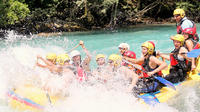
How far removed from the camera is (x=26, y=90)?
4531mm

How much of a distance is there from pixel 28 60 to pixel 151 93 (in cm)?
431

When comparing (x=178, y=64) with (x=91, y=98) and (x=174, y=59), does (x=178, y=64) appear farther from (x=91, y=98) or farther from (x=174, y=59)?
(x=91, y=98)

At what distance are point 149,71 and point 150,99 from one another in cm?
51

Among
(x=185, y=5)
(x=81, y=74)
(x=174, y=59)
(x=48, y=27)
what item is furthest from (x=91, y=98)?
(x=185, y=5)

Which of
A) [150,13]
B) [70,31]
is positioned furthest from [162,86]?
[150,13]

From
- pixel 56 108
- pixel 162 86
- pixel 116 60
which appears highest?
pixel 116 60

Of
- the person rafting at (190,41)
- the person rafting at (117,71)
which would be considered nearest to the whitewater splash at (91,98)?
the person rafting at (117,71)

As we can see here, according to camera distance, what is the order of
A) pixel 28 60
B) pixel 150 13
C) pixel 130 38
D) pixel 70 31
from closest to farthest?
pixel 28 60 → pixel 130 38 → pixel 70 31 → pixel 150 13

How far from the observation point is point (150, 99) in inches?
153

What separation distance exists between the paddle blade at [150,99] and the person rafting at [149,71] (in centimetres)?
14

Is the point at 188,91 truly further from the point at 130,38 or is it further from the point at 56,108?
the point at 130,38

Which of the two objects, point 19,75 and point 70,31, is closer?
point 19,75

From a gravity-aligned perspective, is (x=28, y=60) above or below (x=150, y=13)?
below

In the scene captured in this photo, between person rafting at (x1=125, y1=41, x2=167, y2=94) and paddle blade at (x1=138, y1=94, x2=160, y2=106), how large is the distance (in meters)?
0.14
